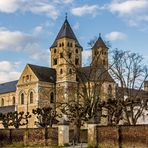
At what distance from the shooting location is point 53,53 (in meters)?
80.6

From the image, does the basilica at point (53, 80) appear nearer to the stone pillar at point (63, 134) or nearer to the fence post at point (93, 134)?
the stone pillar at point (63, 134)

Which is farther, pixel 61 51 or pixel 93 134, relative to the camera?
pixel 61 51

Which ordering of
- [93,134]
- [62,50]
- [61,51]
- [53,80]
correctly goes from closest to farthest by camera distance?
[93,134]
[62,50]
[61,51]
[53,80]

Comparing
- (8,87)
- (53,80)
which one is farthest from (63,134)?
(8,87)

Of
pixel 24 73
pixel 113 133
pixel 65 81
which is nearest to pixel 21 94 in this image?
pixel 24 73

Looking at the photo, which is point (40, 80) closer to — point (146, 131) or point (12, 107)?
point (12, 107)

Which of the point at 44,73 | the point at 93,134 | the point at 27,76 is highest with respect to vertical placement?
the point at 44,73

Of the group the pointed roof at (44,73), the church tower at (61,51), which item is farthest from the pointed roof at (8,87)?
the pointed roof at (44,73)

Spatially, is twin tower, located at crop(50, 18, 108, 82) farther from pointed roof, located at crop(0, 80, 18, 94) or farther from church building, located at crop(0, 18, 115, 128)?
pointed roof, located at crop(0, 80, 18, 94)

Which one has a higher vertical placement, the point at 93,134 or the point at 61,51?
the point at 61,51

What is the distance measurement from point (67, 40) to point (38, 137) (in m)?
44.8

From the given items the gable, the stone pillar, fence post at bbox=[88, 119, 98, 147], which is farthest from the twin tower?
fence post at bbox=[88, 119, 98, 147]

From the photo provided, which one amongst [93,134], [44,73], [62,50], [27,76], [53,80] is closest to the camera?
[93,134]

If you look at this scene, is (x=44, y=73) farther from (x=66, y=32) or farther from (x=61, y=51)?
A: (x=66, y=32)
